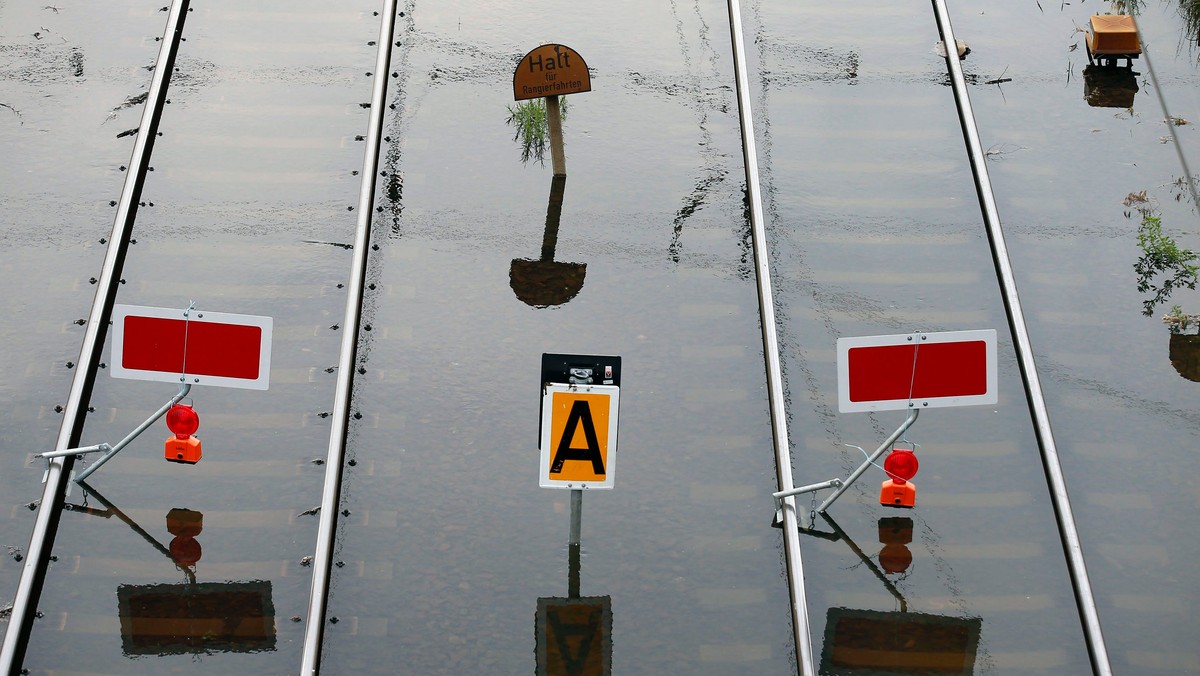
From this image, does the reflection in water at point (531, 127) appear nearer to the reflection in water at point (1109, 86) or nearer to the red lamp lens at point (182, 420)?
the red lamp lens at point (182, 420)

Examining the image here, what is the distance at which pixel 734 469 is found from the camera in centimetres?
682

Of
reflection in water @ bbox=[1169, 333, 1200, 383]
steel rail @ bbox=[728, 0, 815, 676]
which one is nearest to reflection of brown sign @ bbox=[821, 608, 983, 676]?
steel rail @ bbox=[728, 0, 815, 676]

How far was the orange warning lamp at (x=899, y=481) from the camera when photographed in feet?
20.6

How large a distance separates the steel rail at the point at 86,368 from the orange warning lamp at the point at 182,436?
0.60 metres

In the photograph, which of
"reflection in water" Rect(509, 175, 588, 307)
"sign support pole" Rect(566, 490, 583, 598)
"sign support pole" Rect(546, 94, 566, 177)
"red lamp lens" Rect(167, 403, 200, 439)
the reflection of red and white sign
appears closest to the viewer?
"sign support pole" Rect(566, 490, 583, 598)

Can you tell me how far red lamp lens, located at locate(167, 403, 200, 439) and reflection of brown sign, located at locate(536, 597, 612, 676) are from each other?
1.89m

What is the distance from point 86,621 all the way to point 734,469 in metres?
3.19

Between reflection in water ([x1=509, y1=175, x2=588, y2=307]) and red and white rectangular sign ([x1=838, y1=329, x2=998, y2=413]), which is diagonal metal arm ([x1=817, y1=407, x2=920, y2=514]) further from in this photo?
reflection in water ([x1=509, y1=175, x2=588, y2=307])

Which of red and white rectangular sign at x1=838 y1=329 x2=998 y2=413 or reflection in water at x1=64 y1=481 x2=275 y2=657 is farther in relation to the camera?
red and white rectangular sign at x1=838 y1=329 x2=998 y2=413

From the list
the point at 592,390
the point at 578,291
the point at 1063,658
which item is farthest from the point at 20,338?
the point at 1063,658

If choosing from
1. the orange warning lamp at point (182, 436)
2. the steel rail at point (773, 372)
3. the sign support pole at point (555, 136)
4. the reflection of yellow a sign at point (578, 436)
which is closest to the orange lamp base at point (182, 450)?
the orange warning lamp at point (182, 436)

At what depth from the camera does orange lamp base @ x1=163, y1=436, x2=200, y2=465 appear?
635 centimetres

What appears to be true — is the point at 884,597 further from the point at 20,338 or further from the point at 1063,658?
the point at 20,338

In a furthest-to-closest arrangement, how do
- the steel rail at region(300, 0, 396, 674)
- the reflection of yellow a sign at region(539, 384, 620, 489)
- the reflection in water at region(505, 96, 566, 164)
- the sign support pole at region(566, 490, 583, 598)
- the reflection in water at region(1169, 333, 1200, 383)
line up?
the reflection in water at region(505, 96, 566, 164) < the reflection in water at region(1169, 333, 1200, 383) < the sign support pole at region(566, 490, 583, 598) < the steel rail at region(300, 0, 396, 674) < the reflection of yellow a sign at region(539, 384, 620, 489)
